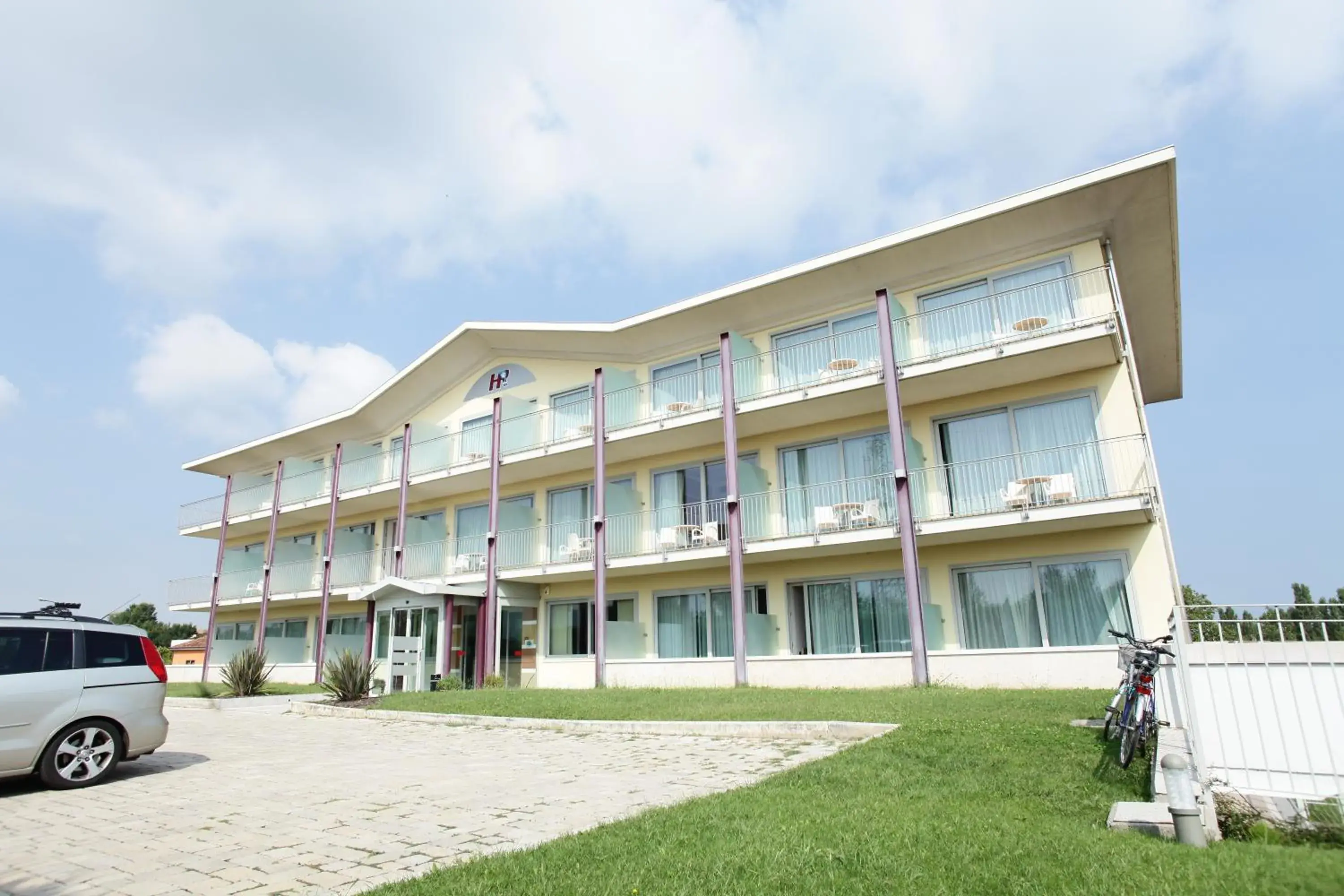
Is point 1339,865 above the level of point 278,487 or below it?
below

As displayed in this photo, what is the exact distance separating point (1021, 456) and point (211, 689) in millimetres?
21756

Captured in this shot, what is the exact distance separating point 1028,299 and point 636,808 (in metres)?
14.7

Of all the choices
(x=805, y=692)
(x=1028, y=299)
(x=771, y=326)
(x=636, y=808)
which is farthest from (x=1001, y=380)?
(x=636, y=808)

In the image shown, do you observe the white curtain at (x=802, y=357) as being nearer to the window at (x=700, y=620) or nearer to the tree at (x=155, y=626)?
the window at (x=700, y=620)

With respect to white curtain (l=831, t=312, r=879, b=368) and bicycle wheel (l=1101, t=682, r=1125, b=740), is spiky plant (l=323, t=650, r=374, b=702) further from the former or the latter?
bicycle wheel (l=1101, t=682, r=1125, b=740)

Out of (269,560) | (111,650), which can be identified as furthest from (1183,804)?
(269,560)

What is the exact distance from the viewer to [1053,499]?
623 inches

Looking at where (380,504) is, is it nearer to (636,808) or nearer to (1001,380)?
(1001,380)

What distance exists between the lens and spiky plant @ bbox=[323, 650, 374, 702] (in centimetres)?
1877

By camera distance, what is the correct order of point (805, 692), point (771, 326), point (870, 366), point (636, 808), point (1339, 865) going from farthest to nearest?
point (771, 326)
point (870, 366)
point (805, 692)
point (636, 808)
point (1339, 865)

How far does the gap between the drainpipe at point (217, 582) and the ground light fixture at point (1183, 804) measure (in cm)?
3549

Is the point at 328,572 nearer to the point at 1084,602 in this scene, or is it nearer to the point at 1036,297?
the point at 1084,602

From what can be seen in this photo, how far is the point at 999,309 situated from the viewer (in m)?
17.6

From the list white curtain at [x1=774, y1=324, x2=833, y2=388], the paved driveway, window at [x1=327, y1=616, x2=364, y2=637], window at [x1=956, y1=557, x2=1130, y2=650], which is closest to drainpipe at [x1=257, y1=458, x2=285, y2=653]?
window at [x1=327, y1=616, x2=364, y2=637]
